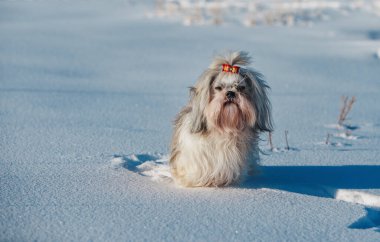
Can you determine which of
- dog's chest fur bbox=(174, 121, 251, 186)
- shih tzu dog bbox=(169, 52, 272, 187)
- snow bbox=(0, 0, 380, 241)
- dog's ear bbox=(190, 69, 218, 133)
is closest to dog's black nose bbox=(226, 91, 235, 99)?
shih tzu dog bbox=(169, 52, 272, 187)

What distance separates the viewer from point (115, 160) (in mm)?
4199

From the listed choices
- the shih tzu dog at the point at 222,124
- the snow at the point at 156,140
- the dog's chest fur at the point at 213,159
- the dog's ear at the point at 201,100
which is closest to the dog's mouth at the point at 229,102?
the shih tzu dog at the point at 222,124

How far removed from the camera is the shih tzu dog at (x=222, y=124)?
349 centimetres

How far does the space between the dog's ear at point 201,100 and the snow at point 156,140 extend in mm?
408

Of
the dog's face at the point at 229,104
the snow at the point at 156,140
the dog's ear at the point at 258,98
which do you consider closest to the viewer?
the snow at the point at 156,140

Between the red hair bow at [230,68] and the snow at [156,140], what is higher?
the red hair bow at [230,68]

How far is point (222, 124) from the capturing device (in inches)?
139

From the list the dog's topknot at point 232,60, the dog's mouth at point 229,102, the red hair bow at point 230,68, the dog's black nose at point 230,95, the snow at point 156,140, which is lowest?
the snow at point 156,140

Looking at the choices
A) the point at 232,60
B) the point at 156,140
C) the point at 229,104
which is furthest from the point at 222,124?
the point at 156,140

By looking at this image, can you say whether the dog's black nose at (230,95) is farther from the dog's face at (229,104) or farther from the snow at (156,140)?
the snow at (156,140)

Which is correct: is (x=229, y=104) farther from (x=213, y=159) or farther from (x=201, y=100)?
(x=213, y=159)

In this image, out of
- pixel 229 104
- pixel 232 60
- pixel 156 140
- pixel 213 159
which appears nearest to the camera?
pixel 229 104

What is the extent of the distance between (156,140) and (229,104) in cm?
155

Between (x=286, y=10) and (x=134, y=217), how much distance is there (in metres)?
11.7
